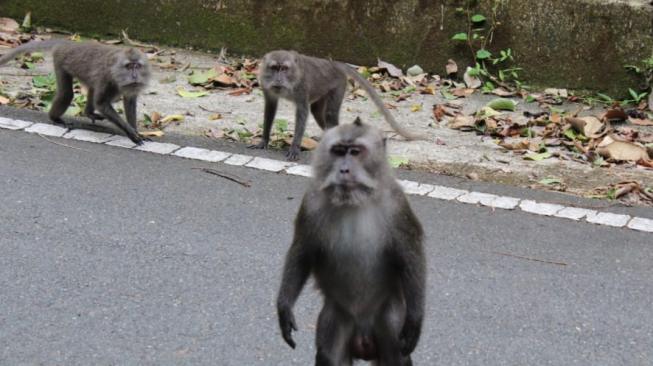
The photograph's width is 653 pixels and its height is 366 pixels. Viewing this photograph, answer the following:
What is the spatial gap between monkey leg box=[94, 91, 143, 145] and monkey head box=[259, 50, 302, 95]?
1.14m

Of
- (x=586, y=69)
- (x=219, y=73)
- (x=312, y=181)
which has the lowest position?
(x=219, y=73)

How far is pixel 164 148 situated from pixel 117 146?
1.38 ft

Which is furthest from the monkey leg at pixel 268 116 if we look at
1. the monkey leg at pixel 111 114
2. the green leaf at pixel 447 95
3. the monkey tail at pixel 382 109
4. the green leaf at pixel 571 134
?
the green leaf at pixel 571 134

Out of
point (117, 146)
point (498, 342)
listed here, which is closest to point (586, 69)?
point (117, 146)

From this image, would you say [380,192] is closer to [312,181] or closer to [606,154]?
[312,181]

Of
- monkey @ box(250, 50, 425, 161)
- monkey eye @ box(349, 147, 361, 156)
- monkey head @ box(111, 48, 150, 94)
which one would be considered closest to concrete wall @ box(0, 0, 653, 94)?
monkey @ box(250, 50, 425, 161)

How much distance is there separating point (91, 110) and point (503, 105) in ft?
12.0

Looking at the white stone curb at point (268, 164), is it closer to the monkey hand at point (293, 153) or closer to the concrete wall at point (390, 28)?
the monkey hand at point (293, 153)

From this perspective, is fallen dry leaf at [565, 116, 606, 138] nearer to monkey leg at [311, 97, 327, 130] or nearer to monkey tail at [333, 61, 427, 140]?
monkey tail at [333, 61, 427, 140]

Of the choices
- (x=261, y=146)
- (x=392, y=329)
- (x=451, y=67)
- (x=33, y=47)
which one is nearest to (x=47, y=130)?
(x=33, y=47)

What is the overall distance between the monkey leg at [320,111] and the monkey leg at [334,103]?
0.19 ft

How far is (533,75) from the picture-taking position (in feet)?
31.1

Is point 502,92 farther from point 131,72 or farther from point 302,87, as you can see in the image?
point 131,72

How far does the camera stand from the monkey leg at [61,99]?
8.41 m
